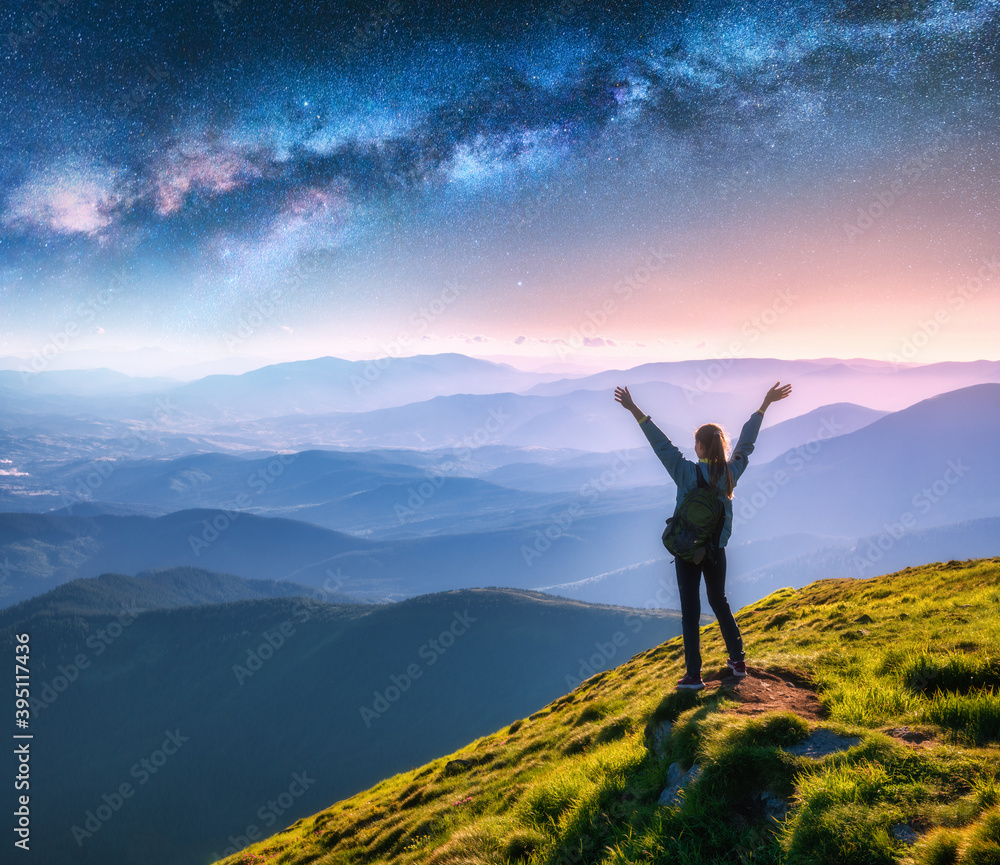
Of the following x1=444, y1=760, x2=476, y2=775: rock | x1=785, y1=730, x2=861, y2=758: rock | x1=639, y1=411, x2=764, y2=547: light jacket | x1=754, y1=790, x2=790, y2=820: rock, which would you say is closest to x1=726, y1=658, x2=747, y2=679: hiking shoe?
x1=639, y1=411, x2=764, y2=547: light jacket

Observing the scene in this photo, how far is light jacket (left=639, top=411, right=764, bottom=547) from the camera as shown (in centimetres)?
828

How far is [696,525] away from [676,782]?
355 centimetres

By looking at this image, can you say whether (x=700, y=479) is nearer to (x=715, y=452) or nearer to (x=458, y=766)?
(x=715, y=452)

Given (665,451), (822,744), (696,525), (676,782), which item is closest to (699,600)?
(696,525)

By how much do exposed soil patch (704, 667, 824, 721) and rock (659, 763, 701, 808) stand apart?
1.34m

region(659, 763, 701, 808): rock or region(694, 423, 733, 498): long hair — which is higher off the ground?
region(694, 423, 733, 498): long hair

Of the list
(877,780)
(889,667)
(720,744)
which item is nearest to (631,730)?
(720,744)

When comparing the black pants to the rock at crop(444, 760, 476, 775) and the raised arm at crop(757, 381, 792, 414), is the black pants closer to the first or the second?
the raised arm at crop(757, 381, 792, 414)

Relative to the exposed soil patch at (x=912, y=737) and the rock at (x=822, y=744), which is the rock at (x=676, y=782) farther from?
the exposed soil patch at (x=912, y=737)

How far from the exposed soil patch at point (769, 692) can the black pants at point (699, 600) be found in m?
0.45

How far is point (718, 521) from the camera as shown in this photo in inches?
325

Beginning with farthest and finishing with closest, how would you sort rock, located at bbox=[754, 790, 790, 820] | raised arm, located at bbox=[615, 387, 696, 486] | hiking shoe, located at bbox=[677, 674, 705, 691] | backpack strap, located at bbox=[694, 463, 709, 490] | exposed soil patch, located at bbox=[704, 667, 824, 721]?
hiking shoe, located at bbox=[677, 674, 705, 691]
raised arm, located at bbox=[615, 387, 696, 486]
backpack strap, located at bbox=[694, 463, 709, 490]
exposed soil patch, located at bbox=[704, 667, 824, 721]
rock, located at bbox=[754, 790, 790, 820]

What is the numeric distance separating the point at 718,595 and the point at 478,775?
9.79 meters

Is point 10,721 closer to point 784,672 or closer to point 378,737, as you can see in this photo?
point 378,737
